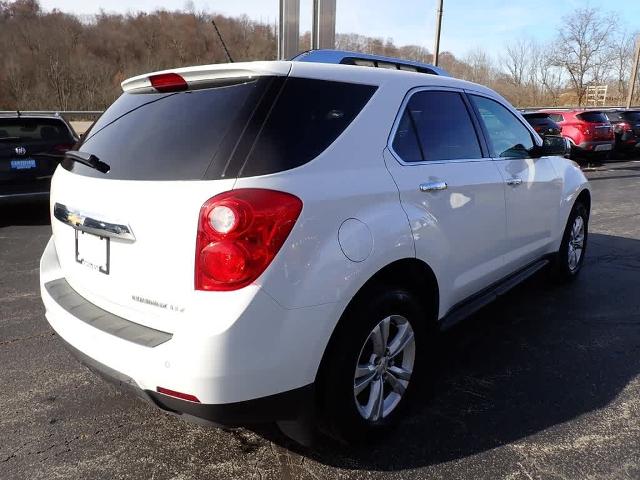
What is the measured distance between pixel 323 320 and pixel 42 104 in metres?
53.4

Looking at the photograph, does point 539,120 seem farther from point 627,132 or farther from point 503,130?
point 503,130

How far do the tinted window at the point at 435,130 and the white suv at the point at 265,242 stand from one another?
0.01 metres

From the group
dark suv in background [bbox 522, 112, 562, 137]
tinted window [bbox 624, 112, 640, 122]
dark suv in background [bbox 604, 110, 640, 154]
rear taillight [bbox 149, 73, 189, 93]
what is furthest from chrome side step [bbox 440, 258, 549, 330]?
tinted window [bbox 624, 112, 640, 122]

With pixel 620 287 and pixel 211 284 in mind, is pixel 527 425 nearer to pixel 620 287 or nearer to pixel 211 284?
pixel 211 284

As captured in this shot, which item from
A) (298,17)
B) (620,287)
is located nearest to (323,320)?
(620,287)

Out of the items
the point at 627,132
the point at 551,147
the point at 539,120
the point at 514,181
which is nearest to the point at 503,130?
the point at 514,181

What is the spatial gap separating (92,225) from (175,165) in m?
0.50

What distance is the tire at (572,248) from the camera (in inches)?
188

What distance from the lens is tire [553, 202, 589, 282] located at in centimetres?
477

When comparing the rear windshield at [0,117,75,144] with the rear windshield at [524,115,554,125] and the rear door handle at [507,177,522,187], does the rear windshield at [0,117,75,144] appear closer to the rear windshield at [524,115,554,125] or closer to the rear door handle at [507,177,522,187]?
the rear door handle at [507,177,522,187]

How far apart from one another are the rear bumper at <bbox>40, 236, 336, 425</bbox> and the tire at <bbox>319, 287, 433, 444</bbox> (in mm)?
142

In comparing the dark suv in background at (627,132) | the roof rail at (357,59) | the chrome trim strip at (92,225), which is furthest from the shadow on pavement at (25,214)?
the dark suv in background at (627,132)

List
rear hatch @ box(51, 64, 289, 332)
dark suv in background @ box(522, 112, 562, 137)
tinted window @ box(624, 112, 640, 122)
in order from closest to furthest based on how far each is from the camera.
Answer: rear hatch @ box(51, 64, 289, 332), dark suv in background @ box(522, 112, 562, 137), tinted window @ box(624, 112, 640, 122)

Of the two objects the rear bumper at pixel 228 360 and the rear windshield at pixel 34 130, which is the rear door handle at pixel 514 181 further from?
the rear windshield at pixel 34 130
